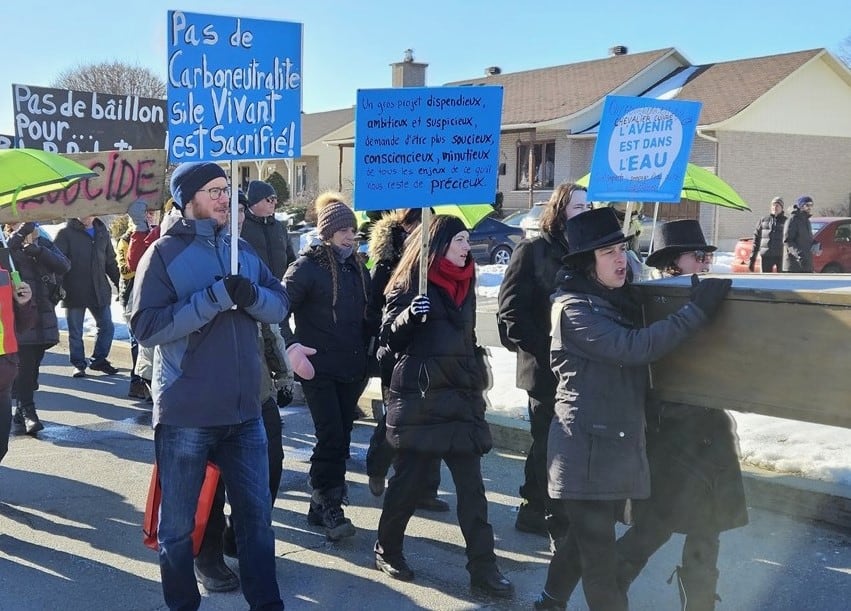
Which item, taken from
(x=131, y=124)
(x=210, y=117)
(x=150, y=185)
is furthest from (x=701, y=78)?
(x=210, y=117)

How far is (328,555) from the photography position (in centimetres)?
500

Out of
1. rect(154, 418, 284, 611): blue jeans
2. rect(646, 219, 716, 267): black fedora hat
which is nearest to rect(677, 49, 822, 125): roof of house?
rect(646, 219, 716, 267): black fedora hat

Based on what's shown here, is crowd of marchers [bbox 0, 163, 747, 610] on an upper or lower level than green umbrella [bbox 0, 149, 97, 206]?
lower

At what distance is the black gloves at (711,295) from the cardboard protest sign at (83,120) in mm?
8062

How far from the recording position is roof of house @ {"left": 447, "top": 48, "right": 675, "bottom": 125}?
33.7m

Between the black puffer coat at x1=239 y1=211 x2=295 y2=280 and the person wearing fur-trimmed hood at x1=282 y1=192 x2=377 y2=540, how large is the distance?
6.01 feet

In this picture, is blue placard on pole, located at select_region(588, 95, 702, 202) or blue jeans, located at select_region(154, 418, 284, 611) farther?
blue placard on pole, located at select_region(588, 95, 702, 202)

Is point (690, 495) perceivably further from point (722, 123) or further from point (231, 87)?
point (722, 123)

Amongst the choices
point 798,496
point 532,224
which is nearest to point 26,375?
point 798,496

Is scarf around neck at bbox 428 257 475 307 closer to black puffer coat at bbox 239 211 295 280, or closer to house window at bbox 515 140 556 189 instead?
black puffer coat at bbox 239 211 295 280

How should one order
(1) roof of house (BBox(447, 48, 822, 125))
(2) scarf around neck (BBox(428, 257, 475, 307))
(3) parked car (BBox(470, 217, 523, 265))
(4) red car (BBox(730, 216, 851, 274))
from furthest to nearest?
1. (1) roof of house (BBox(447, 48, 822, 125))
2. (3) parked car (BBox(470, 217, 523, 265))
3. (4) red car (BBox(730, 216, 851, 274))
4. (2) scarf around neck (BBox(428, 257, 475, 307))

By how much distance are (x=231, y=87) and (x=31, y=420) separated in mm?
4598

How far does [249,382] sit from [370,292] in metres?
1.67

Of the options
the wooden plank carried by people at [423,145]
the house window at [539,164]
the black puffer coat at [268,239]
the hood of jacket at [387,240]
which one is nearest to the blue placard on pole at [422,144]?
the wooden plank carried by people at [423,145]
